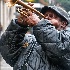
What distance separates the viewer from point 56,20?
10.9ft

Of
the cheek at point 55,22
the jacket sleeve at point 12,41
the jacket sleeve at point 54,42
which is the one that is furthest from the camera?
the jacket sleeve at point 12,41

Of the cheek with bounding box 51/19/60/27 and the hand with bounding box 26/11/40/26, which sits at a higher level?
the hand with bounding box 26/11/40/26

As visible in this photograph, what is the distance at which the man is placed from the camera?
10.4ft

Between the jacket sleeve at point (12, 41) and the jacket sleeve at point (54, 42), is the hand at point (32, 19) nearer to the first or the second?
the jacket sleeve at point (54, 42)

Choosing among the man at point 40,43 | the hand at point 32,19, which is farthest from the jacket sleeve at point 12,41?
the hand at point 32,19

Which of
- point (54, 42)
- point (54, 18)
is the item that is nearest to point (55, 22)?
point (54, 18)

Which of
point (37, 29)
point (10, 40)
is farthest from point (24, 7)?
point (10, 40)

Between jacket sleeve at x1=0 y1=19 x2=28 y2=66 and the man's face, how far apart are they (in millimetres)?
253

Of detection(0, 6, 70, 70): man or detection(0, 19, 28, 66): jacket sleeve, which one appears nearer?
detection(0, 6, 70, 70): man

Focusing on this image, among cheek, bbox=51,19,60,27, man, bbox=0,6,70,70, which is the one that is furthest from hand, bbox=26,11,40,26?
cheek, bbox=51,19,60,27

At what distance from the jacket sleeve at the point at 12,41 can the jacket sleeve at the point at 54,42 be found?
0.27m

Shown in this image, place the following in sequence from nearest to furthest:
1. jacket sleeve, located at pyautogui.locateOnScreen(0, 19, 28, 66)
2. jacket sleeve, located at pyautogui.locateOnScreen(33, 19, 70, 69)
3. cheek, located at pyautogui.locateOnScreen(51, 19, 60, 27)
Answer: jacket sleeve, located at pyautogui.locateOnScreen(33, 19, 70, 69) → cheek, located at pyautogui.locateOnScreen(51, 19, 60, 27) → jacket sleeve, located at pyautogui.locateOnScreen(0, 19, 28, 66)

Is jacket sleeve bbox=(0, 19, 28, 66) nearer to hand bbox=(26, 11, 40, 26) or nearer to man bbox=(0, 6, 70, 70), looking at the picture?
man bbox=(0, 6, 70, 70)

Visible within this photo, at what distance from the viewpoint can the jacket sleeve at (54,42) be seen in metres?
3.15
